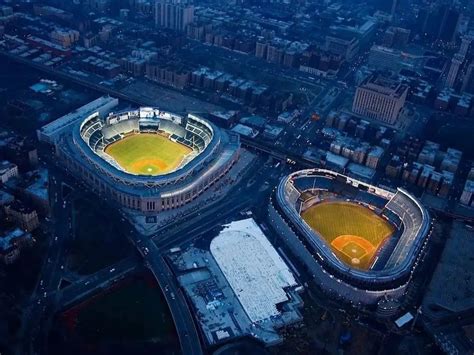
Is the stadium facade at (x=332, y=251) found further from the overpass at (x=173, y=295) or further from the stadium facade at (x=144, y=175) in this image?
the overpass at (x=173, y=295)

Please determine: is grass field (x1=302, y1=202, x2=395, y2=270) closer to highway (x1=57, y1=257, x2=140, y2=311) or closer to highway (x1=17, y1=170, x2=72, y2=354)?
highway (x1=57, y1=257, x2=140, y2=311)

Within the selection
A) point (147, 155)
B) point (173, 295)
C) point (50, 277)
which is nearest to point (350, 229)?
point (173, 295)

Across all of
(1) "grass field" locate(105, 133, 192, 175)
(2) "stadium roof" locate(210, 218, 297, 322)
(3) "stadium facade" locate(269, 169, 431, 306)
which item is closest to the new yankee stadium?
(1) "grass field" locate(105, 133, 192, 175)

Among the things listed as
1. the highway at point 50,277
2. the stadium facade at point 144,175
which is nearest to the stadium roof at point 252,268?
the stadium facade at point 144,175

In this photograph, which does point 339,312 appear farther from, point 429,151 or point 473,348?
point 429,151

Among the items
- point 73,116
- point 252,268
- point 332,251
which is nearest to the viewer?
point 252,268

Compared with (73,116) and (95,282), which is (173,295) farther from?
(73,116)
